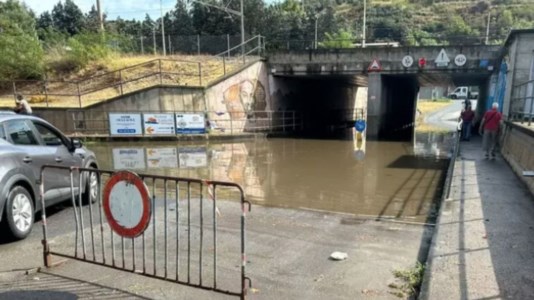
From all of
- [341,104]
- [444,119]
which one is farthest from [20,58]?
[444,119]

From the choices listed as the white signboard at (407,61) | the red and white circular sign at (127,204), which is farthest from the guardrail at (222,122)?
the red and white circular sign at (127,204)

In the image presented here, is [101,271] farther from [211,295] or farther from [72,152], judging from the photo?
[72,152]

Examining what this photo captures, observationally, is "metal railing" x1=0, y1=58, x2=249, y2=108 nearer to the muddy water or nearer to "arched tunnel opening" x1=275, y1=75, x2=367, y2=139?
"arched tunnel opening" x1=275, y1=75, x2=367, y2=139

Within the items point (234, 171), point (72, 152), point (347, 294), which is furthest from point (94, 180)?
point (347, 294)

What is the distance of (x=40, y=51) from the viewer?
31.8 meters

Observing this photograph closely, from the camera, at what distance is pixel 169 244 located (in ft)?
19.3

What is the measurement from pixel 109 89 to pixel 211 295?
26077 millimetres

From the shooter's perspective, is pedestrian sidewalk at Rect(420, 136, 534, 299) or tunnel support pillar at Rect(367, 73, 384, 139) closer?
pedestrian sidewalk at Rect(420, 136, 534, 299)

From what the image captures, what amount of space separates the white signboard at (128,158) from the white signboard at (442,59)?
690 inches

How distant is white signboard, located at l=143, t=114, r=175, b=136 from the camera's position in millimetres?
22500

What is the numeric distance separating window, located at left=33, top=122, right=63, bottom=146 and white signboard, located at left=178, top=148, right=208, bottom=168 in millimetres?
6732

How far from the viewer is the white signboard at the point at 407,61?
2488cm

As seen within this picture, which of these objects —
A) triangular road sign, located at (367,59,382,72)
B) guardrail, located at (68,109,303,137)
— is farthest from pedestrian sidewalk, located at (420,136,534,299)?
triangular road sign, located at (367,59,382,72)

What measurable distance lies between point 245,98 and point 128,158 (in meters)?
11.1
